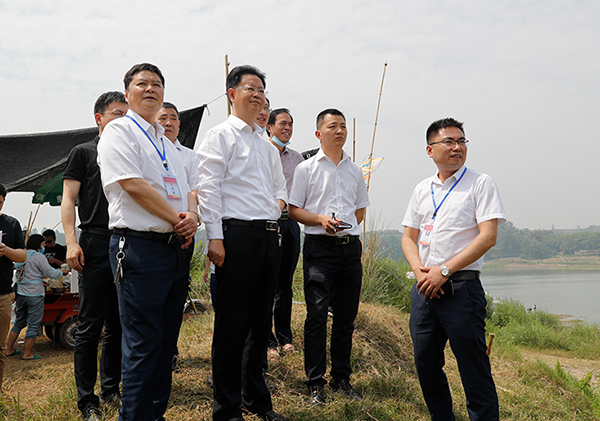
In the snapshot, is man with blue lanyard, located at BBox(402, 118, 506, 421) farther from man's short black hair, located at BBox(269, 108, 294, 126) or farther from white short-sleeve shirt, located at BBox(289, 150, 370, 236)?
man's short black hair, located at BBox(269, 108, 294, 126)

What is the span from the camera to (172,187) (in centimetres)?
195

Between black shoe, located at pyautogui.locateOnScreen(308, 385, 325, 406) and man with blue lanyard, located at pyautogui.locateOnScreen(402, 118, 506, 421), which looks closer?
man with blue lanyard, located at pyautogui.locateOnScreen(402, 118, 506, 421)

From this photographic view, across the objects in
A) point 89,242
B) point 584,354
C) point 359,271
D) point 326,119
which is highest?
point 326,119

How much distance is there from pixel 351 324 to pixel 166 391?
→ 1.37 meters

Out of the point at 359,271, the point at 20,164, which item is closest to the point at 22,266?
the point at 20,164

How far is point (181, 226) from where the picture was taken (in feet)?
6.09

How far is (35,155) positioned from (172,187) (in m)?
4.93

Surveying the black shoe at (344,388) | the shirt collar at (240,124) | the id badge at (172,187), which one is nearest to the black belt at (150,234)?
the id badge at (172,187)

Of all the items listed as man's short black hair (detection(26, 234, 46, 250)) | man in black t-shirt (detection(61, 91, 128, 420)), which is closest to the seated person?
man's short black hair (detection(26, 234, 46, 250))

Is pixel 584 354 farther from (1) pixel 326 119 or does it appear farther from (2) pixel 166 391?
(2) pixel 166 391

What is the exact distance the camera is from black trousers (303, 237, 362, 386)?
280 cm

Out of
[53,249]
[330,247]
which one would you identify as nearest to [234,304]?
[330,247]

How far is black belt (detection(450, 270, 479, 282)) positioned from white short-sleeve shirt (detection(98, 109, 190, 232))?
54.8 inches

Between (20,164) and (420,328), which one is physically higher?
(20,164)
